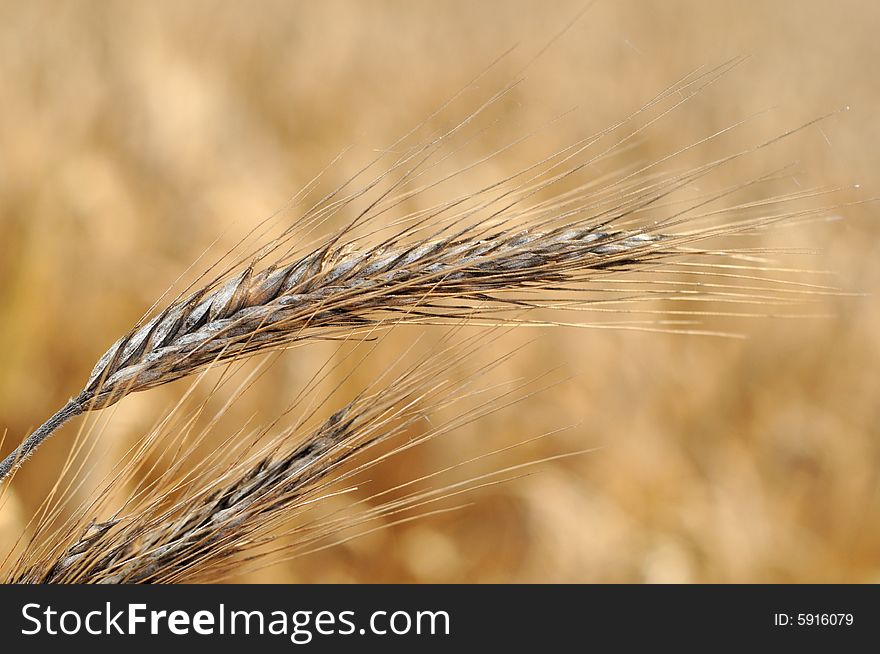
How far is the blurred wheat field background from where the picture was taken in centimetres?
146

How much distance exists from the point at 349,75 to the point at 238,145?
0.50 m

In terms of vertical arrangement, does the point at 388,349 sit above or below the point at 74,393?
above

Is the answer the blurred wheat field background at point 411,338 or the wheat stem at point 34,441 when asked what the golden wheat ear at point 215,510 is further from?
the blurred wheat field background at point 411,338

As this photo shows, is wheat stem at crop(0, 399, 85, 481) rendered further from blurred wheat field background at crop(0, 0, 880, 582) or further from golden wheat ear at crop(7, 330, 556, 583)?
blurred wheat field background at crop(0, 0, 880, 582)

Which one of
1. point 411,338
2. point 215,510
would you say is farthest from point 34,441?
point 411,338

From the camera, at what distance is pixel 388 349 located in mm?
1613

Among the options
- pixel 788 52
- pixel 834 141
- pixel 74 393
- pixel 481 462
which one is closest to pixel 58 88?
pixel 74 393

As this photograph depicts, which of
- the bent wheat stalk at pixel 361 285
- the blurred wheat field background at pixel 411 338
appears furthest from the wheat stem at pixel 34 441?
the blurred wheat field background at pixel 411 338

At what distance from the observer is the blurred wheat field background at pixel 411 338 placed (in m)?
1.46

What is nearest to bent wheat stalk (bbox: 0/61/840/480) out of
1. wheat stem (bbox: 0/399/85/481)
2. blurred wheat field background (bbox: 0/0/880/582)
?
wheat stem (bbox: 0/399/85/481)

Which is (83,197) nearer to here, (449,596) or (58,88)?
(58,88)

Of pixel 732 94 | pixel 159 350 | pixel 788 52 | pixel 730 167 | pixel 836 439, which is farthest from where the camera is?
A: pixel 788 52

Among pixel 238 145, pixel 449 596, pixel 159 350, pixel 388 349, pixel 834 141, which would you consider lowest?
pixel 449 596

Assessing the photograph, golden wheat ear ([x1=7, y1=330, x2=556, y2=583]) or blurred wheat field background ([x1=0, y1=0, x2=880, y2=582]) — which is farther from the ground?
blurred wheat field background ([x1=0, y1=0, x2=880, y2=582])
